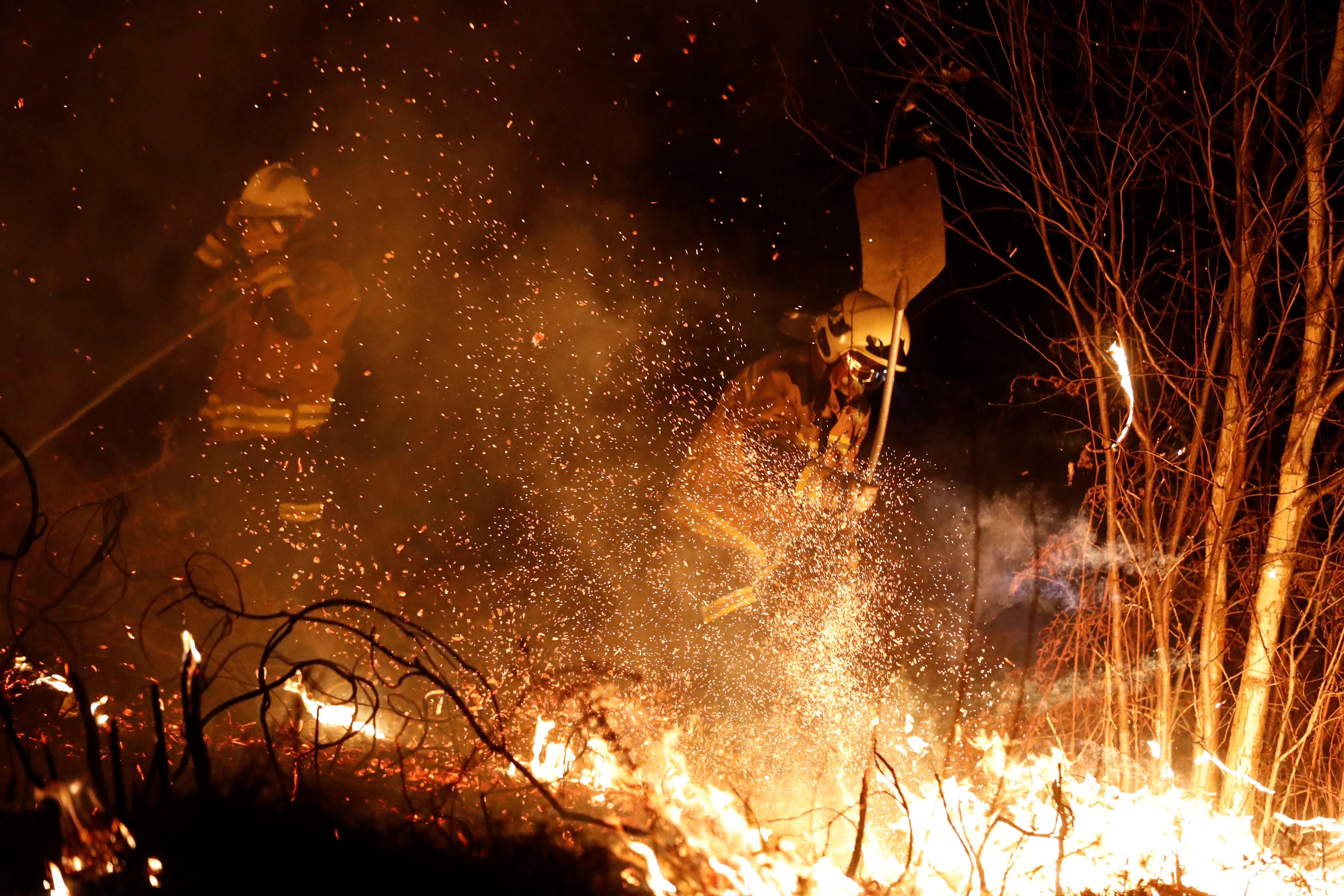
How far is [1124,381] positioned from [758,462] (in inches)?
68.4

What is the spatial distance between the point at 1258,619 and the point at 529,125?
392 centimetres

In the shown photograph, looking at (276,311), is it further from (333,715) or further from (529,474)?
(333,715)

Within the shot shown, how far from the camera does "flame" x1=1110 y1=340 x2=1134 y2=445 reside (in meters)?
3.20

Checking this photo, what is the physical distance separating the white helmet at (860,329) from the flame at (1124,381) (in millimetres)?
1011

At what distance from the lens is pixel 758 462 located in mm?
4230

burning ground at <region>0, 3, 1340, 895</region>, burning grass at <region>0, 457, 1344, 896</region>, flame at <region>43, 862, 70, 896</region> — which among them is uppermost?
burning ground at <region>0, 3, 1340, 895</region>

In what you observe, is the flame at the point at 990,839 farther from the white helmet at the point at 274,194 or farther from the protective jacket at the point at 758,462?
the white helmet at the point at 274,194

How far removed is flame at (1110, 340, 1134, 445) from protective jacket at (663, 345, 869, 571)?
1.36 m

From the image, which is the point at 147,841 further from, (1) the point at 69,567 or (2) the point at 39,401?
(2) the point at 39,401

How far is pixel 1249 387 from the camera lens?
3.41 m

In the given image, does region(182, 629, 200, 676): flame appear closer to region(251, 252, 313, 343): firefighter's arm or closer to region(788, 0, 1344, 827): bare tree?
region(251, 252, 313, 343): firefighter's arm

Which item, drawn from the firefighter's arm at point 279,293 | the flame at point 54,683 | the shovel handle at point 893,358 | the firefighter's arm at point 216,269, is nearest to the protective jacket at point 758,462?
the shovel handle at point 893,358

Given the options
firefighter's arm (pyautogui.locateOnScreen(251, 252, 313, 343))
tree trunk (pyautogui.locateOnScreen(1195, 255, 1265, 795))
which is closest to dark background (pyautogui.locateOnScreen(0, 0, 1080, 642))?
firefighter's arm (pyautogui.locateOnScreen(251, 252, 313, 343))

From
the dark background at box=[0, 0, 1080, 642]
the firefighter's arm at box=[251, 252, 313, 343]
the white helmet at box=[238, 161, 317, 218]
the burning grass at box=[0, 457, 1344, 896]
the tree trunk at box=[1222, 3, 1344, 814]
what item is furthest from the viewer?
the firefighter's arm at box=[251, 252, 313, 343]
